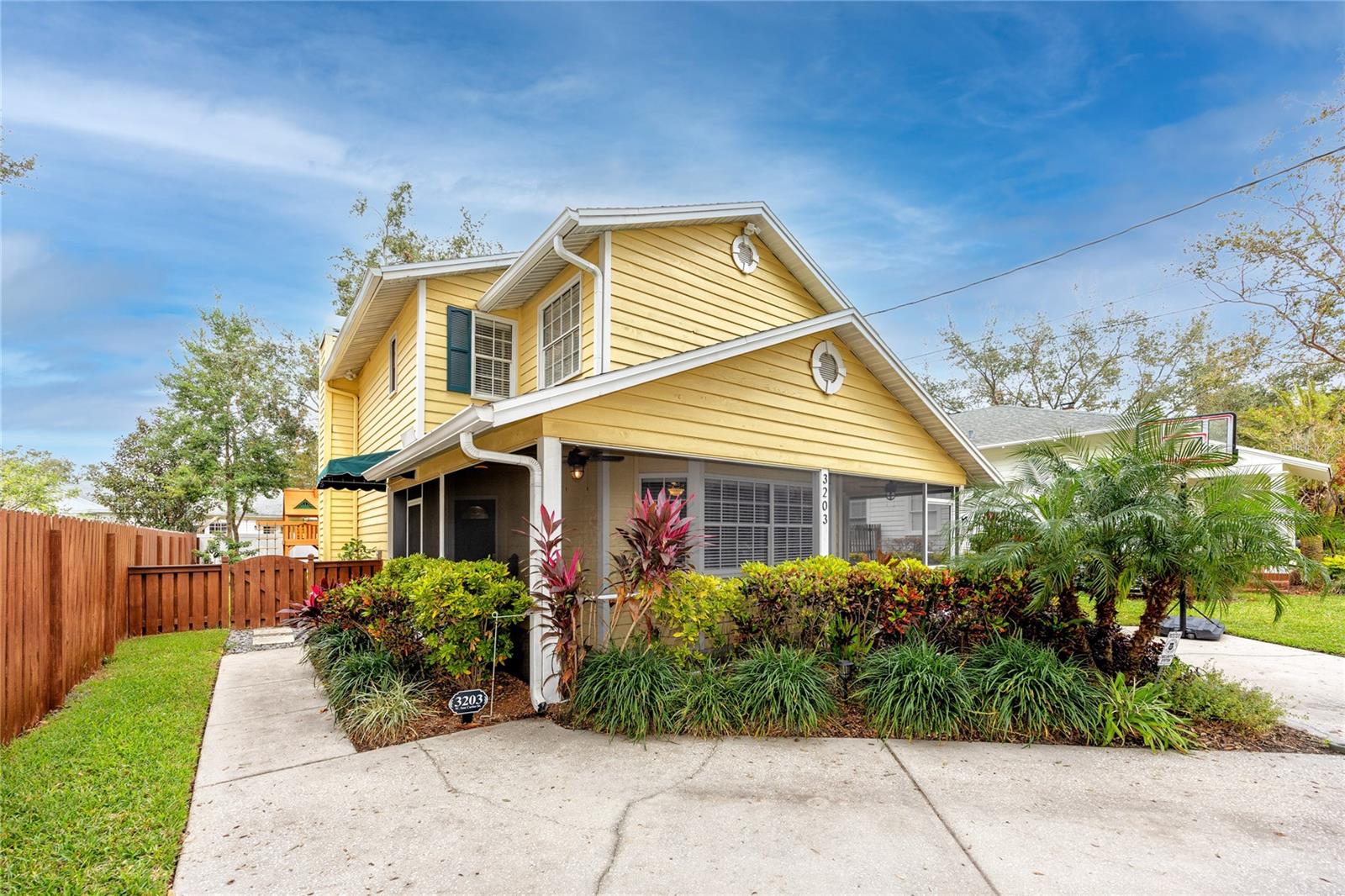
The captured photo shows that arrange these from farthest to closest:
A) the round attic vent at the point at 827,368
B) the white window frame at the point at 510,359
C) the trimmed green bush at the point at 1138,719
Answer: the white window frame at the point at 510,359 → the round attic vent at the point at 827,368 → the trimmed green bush at the point at 1138,719

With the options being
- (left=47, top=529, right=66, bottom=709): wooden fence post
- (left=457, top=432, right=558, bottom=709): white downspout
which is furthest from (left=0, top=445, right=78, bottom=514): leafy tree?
(left=457, top=432, right=558, bottom=709): white downspout

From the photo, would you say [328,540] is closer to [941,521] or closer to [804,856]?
[941,521]

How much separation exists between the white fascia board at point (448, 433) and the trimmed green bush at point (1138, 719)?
17.2 feet

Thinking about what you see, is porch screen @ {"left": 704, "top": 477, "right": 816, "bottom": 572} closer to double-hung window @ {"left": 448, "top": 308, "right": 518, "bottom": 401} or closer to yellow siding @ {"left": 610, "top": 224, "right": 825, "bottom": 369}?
yellow siding @ {"left": 610, "top": 224, "right": 825, "bottom": 369}

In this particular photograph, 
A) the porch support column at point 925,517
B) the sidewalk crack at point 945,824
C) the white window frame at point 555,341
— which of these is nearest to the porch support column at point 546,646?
the white window frame at point 555,341

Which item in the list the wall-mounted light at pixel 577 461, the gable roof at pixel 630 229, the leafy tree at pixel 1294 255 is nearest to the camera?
the wall-mounted light at pixel 577 461

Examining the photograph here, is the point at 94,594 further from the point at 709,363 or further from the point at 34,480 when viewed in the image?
the point at 34,480

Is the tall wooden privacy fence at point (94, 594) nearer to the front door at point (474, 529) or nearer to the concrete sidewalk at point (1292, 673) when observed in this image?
the front door at point (474, 529)

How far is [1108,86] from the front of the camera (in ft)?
34.4

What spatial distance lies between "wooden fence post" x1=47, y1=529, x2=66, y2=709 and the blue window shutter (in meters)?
4.54

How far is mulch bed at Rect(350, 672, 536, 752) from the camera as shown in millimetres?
4855

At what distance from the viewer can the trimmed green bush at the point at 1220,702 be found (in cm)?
510

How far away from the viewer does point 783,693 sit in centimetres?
504

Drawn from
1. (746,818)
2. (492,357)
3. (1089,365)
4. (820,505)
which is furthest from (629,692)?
(1089,365)
